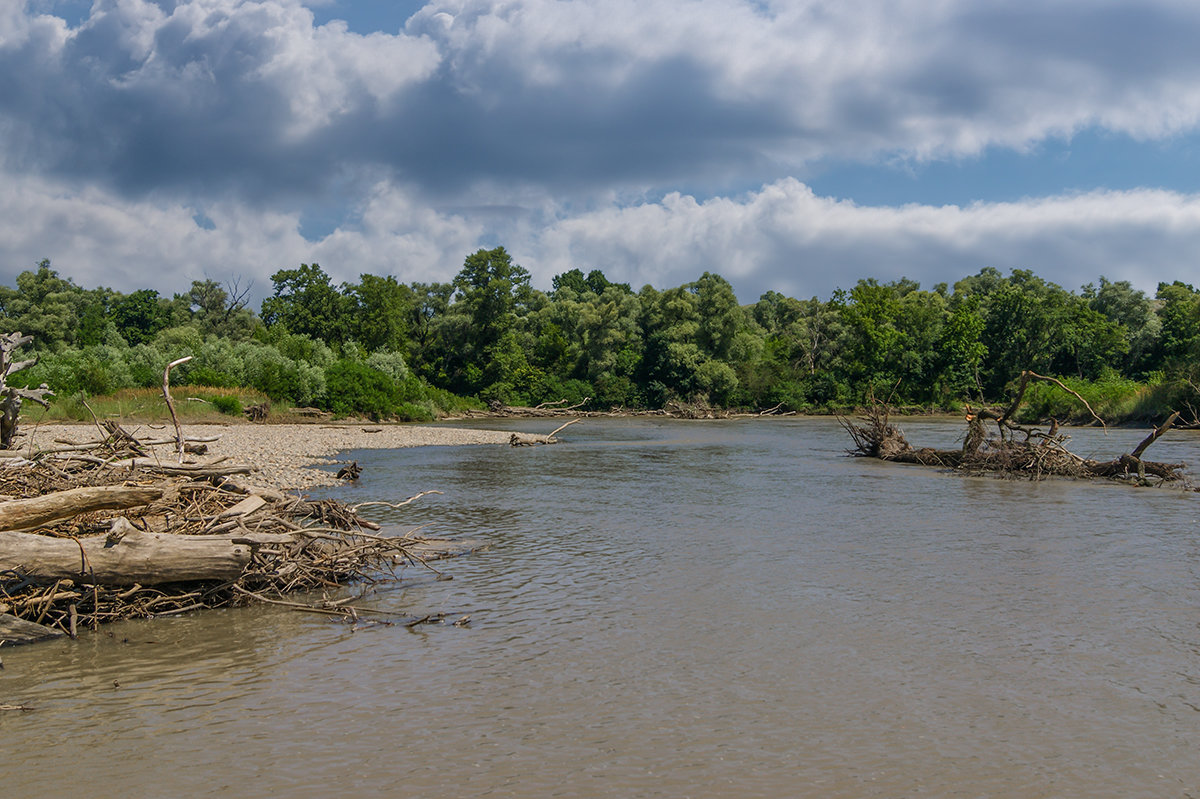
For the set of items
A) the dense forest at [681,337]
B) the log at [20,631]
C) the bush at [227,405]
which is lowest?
the log at [20,631]

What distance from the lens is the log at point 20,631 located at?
893cm

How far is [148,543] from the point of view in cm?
962

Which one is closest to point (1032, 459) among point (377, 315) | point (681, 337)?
point (681, 337)

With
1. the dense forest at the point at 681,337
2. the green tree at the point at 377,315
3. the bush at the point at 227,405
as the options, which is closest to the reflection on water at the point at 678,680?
the bush at the point at 227,405

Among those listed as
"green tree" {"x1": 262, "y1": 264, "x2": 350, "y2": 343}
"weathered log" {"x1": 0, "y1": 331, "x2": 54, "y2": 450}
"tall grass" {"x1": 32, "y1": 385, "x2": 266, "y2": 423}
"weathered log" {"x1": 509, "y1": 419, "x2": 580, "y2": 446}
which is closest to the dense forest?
"green tree" {"x1": 262, "y1": 264, "x2": 350, "y2": 343}

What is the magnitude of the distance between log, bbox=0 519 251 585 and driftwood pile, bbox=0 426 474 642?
0.01 meters

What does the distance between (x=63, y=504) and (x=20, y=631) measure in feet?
4.61

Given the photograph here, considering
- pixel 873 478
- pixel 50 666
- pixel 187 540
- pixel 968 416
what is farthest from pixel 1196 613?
pixel 968 416

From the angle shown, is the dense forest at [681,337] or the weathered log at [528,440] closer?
the weathered log at [528,440]

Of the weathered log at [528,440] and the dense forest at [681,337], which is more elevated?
the dense forest at [681,337]

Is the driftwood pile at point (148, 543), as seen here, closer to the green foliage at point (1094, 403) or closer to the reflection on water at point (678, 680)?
the reflection on water at point (678, 680)

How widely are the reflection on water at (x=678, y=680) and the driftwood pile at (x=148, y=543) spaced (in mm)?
398

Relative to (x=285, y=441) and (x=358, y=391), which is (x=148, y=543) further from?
(x=358, y=391)

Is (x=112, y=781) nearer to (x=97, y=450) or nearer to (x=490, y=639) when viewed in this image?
(x=490, y=639)
